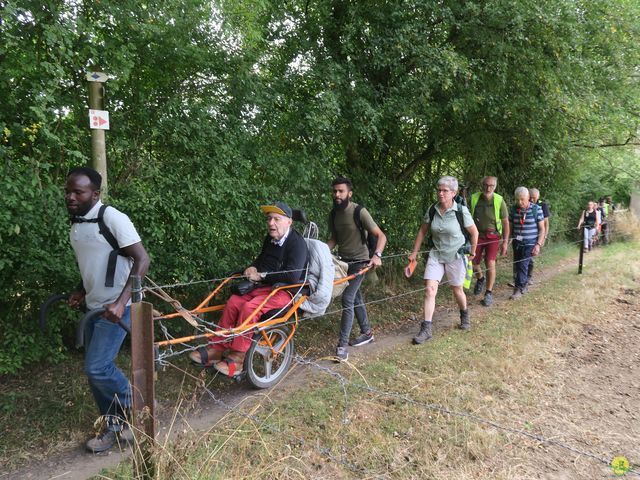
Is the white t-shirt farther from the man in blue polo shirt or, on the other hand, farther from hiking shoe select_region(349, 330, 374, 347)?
the man in blue polo shirt

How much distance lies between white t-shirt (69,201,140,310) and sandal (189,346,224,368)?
96 cm

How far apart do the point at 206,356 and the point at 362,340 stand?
8.32ft

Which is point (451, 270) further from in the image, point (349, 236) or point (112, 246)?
point (112, 246)

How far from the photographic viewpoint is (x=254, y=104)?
5.30 m

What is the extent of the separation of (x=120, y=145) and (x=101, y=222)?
1.54 m

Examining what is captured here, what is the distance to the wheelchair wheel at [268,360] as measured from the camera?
4227 mm

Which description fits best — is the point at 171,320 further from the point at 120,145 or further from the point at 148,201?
the point at 120,145

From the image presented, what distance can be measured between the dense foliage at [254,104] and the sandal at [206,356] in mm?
1084

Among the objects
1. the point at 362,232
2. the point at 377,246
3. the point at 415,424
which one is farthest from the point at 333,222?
the point at 415,424

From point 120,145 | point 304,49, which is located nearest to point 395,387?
point 120,145

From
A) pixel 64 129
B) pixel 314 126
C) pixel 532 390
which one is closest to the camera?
pixel 64 129

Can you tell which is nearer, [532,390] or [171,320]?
[532,390]

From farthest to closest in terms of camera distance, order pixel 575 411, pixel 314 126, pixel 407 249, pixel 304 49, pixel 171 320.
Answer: pixel 407 249 → pixel 304 49 → pixel 314 126 → pixel 171 320 → pixel 575 411

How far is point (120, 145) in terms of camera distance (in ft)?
14.4
